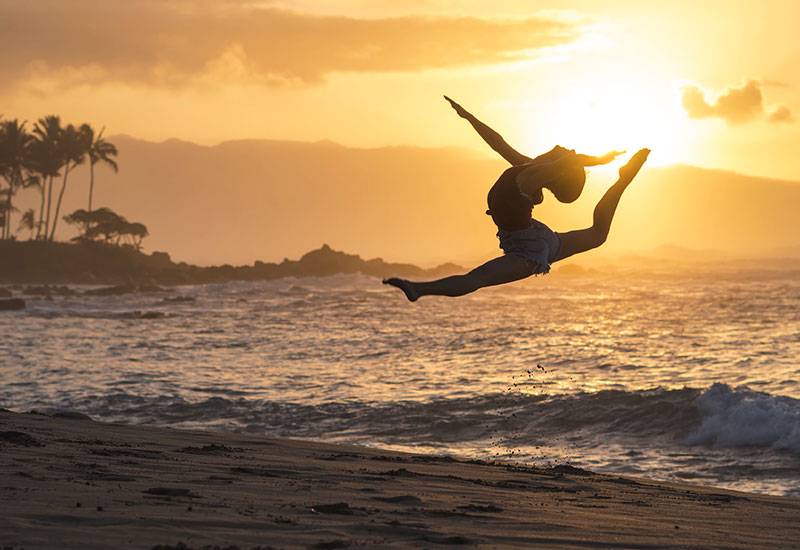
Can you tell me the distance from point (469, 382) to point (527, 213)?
12.7m

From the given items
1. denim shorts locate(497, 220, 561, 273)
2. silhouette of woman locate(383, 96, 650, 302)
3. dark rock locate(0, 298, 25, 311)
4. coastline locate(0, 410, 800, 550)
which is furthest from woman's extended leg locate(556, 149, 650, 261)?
dark rock locate(0, 298, 25, 311)

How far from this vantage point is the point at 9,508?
5172 millimetres

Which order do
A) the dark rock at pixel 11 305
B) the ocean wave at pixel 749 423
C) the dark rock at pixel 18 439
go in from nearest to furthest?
the dark rock at pixel 18 439 < the ocean wave at pixel 749 423 < the dark rock at pixel 11 305

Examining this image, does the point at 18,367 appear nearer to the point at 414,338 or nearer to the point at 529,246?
the point at 414,338

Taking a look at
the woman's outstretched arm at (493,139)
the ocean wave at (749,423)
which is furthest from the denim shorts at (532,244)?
the ocean wave at (749,423)

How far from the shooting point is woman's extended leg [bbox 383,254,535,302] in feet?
19.5

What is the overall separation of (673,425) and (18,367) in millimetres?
14867

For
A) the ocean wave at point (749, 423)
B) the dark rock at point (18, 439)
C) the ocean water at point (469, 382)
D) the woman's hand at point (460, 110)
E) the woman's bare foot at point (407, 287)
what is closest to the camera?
the woman's bare foot at point (407, 287)

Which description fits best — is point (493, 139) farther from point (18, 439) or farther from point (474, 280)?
point (18, 439)

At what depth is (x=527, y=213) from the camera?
6234 millimetres

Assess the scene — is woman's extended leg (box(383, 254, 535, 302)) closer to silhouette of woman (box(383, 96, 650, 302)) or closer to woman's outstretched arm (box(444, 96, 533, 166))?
silhouette of woman (box(383, 96, 650, 302))

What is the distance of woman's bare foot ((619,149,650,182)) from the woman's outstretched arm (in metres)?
0.93

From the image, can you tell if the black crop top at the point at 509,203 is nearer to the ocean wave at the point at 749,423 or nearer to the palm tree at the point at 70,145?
the ocean wave at the point at 749,423

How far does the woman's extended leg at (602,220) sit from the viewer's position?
6.72 metres
